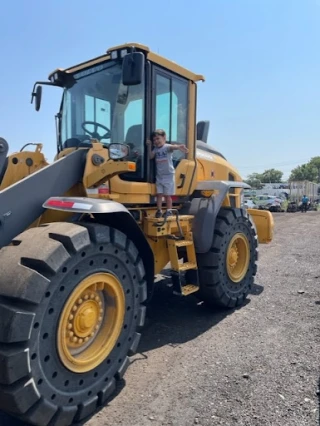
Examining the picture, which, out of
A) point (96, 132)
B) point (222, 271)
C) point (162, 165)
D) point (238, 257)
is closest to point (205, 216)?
point (222, 271)

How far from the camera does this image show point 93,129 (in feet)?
13.7

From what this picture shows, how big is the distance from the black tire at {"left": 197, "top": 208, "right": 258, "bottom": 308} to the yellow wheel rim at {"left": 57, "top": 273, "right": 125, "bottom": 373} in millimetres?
1941

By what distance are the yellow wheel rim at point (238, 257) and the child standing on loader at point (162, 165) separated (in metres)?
1.54

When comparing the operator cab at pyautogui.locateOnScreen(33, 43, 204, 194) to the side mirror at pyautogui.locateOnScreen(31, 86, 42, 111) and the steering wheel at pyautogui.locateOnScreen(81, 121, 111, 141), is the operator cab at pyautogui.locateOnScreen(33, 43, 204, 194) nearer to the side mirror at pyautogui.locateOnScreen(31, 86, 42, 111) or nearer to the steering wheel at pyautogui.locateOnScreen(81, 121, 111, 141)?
the steering wheel at pyautogui.locateOnScreen(81, 121, 111, 141)

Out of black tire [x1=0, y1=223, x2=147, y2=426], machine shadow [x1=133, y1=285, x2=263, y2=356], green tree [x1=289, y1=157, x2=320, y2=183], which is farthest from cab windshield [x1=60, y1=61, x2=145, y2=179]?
green tree [x1=289, y1=157, x2=320, y2=183]

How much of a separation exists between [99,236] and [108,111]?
1.65 meters

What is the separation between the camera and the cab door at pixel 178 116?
4.31 meters

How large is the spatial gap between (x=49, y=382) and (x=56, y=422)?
276 mm

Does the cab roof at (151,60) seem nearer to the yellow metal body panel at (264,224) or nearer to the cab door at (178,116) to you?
the cab door at (178,116)

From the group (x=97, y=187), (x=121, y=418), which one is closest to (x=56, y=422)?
(x=121, y=418)

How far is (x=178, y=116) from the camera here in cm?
470

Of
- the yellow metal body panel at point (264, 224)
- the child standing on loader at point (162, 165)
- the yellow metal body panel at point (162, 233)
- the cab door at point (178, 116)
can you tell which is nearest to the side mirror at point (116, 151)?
the child standing on loader at point (162, 165)

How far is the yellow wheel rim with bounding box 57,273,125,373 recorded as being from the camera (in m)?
2.76

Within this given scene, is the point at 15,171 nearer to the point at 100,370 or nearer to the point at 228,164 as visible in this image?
the point at 100,370
